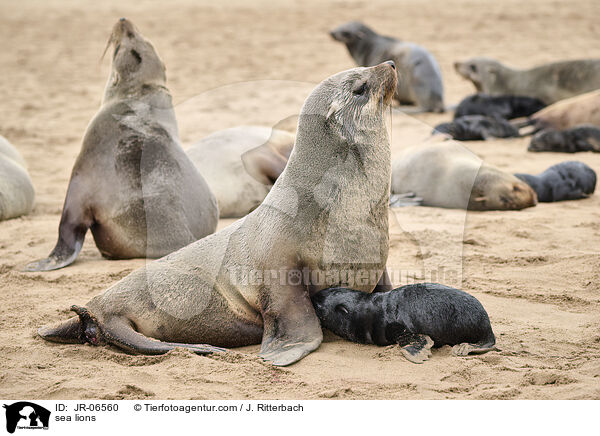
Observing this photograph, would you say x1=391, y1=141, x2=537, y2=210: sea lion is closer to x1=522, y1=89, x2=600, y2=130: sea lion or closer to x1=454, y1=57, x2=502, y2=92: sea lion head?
x1=522, y1=89, x2=600, y2=130: sea lion

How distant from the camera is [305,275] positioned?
3.83 metres

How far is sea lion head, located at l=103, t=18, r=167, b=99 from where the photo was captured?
18.5ft

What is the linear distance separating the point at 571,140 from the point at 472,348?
5532mm

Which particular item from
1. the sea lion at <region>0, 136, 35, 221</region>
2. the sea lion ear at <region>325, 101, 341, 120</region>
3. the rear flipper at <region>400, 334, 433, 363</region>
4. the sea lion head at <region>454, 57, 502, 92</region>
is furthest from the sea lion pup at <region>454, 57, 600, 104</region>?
the rear flipper at <region>400, 334, 433, 363</region>

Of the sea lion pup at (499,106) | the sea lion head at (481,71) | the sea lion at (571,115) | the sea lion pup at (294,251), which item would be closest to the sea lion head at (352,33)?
the sea lion head at (481,71)

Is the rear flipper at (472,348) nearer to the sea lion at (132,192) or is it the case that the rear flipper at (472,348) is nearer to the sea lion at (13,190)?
the sea lion at (132,192)

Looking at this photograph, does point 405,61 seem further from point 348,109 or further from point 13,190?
point 348,109

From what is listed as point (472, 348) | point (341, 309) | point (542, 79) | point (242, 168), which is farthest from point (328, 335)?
point (542, 79)

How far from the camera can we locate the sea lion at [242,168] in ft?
22.0

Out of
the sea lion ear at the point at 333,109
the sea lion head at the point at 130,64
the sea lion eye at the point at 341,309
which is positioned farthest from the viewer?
the sea lion head at the point at 130,64

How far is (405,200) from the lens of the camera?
22.9 feet

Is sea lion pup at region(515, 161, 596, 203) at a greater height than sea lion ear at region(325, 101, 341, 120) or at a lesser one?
lesser

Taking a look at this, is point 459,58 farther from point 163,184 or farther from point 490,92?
point 163,184

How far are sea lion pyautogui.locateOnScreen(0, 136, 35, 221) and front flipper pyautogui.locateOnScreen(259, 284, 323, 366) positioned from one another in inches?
138
